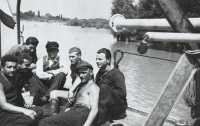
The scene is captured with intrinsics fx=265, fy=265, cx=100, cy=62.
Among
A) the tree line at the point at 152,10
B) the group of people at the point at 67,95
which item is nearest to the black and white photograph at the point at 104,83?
the group of people at the point at 67,95

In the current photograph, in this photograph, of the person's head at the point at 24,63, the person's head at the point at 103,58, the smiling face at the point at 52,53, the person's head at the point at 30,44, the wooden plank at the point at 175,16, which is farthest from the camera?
the person's head at the point at 30,44

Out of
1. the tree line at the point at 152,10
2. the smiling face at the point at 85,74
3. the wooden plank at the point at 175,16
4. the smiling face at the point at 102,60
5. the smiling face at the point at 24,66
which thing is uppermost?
the tree line at the point at 152,10

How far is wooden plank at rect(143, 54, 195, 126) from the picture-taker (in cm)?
213

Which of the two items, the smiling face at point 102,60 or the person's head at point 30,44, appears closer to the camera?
the smiling face at point 102,60

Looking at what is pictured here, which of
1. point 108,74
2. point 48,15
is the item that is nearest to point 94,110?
point 108,74

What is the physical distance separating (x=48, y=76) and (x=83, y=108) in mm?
1918

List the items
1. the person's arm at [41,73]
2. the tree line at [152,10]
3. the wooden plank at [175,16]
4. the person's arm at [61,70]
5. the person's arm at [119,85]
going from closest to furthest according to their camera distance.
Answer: the wooden plank at [175,16] → the person's arm at [119,85] → the person's arm at [41,73] → the person's arm at [61,70] → the tree line at [152,10]

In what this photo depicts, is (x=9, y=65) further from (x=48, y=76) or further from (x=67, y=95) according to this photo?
(x=48, y=76)

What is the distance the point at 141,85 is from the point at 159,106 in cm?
1178

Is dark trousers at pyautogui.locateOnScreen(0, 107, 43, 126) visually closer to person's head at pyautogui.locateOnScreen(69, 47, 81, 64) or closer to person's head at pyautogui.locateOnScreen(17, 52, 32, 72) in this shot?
person's head at pyautogui.locateOnScreen(17, 52, 32, 72)

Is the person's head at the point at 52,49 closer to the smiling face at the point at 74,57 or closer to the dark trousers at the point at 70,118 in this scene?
the smiling face at the point at 74,57

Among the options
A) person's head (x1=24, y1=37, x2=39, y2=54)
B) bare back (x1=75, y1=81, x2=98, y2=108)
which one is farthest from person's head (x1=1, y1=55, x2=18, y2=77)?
person's head (x1=24, y1=37, x2=39, y2=54)

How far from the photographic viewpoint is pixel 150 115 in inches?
89.0

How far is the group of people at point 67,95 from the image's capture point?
3.51 m
